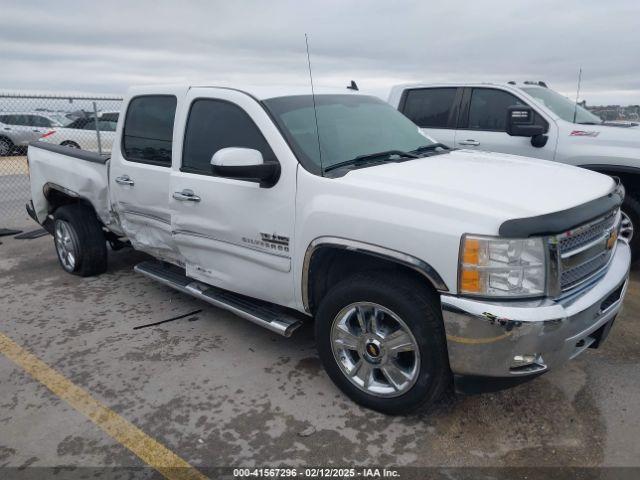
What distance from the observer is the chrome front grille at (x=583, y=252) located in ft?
8.43

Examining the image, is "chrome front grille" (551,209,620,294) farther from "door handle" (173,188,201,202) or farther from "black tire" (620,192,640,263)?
"black tire" (620,192,640,263)

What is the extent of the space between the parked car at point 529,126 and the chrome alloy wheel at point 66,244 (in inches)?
164

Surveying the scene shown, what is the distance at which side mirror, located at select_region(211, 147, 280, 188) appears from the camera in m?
3.06

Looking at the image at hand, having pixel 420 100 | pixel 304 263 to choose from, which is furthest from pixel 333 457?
pixel 420 100

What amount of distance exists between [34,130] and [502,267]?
18461 mm

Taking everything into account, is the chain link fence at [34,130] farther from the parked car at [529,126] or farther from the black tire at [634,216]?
the black tire at [634,216]

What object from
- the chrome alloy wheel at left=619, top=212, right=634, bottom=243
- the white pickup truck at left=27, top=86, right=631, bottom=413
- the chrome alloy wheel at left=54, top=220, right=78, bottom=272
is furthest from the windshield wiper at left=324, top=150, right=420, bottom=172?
the chrome alloy wheel at left=54, top=220, right=78, bottom=272

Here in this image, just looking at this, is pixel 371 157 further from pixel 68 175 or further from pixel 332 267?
pixel 68 175

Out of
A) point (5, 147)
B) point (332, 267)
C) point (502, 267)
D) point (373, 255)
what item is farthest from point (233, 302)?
point (5, 147)

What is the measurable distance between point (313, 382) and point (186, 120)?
82.9 inches

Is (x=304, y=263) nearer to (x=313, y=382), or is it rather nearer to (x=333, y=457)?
(x=313, y=382)

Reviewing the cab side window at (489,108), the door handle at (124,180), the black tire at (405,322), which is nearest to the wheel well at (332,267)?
the black tire at (405,322)

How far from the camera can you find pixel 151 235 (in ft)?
14.7

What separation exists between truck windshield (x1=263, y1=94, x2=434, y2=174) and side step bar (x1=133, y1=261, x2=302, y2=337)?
3.34ft
